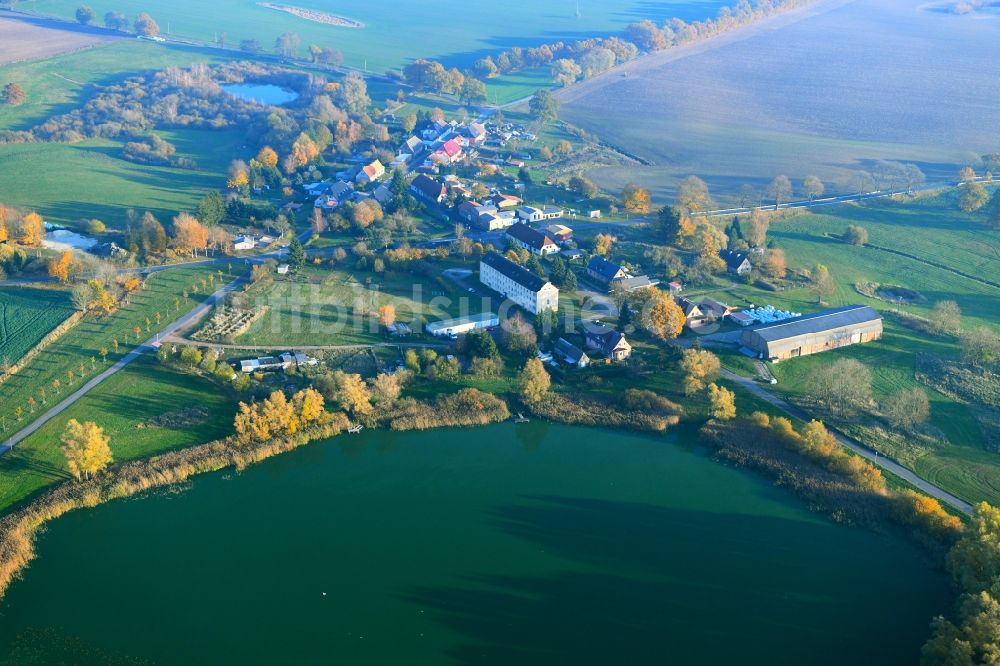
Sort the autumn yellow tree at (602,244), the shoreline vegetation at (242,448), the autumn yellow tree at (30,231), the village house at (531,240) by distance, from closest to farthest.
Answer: the shoreline vegetation at (242,448) → the autumn yellow tree at (30,231) → the village house at (531,240) → the autumn yellow tree at (602,244)

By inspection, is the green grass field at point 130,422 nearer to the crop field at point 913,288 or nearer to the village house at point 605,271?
the village house at point 605,271

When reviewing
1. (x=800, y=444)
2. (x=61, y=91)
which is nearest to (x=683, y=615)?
(x=800, y=444)

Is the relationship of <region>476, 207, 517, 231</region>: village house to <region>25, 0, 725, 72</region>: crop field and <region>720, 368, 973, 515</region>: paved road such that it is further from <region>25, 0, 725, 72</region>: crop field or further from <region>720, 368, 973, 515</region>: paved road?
<region>25, 0, 725, 72</region>: crop field

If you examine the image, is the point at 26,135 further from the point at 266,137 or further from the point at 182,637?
the point at 182,637

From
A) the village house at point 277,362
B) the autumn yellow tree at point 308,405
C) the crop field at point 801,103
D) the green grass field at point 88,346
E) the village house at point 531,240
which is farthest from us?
the crop field at point 801,103

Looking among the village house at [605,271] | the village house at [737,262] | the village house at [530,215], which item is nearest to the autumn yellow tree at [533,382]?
the village house at [605,271]

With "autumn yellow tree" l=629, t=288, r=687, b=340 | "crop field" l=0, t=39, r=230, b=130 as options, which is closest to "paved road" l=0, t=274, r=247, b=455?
"autumn yellow tree" l=629, t=288, r=687, b=340

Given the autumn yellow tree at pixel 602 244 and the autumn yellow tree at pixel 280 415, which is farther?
the autumn yellow tree at pixel 602 244

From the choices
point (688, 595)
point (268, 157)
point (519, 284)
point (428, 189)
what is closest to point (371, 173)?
point (428, 189)
